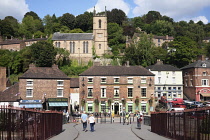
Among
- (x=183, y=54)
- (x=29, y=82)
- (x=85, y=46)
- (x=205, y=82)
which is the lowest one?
(x=205, y=82)

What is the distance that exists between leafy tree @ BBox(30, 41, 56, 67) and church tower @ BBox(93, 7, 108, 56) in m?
20.3

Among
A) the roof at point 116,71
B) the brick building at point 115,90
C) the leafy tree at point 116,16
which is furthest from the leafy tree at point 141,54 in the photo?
the leafy tree at point 116,16

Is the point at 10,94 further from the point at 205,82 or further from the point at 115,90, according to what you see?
Result: the point at 205,82

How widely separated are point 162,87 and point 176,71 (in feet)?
15.8

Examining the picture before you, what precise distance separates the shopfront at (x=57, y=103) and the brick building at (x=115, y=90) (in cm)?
300

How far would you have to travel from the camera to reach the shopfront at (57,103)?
5250cm

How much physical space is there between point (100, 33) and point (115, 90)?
42.8 metres

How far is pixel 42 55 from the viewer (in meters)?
76.7

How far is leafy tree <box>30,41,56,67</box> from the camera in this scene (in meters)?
76.6

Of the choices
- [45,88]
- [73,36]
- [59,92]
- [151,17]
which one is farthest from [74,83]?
[151,17]

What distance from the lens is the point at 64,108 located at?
53.6 m

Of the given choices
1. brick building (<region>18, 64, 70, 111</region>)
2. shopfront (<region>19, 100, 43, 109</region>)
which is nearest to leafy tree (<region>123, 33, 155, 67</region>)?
brick building (<region>18, 64, 70, 111</region>)

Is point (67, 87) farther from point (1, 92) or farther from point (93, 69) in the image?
point (1, 92)

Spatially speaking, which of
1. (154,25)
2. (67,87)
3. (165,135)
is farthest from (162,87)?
(154,25)
